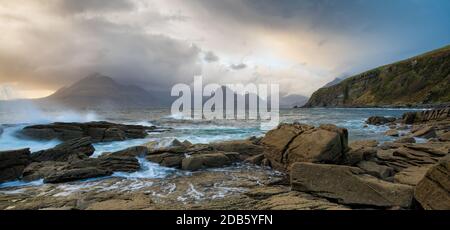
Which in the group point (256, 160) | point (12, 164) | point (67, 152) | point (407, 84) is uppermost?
point (407, 84)

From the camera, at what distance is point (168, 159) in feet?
58.3

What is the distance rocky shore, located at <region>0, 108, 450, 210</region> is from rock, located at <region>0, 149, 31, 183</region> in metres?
0.06

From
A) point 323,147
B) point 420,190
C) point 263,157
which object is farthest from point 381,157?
point 420,190

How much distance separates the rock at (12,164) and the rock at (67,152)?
2.27 m

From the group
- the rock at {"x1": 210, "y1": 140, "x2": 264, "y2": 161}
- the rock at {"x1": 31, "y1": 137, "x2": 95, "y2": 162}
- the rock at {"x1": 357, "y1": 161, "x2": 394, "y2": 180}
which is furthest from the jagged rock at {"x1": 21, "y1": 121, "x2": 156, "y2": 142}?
the rock at {"x1": 357, "y1": 161, "x2": 394, "y2": 180}

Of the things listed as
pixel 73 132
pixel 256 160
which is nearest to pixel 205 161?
pixel 256 160

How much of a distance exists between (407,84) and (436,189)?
16894cm

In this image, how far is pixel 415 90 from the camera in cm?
14062

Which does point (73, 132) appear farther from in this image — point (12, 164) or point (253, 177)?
point (253, 177)

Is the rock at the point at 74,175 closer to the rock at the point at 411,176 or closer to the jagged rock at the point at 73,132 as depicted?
the rock at the point at 411,176

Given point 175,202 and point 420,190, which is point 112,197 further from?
point 420,190

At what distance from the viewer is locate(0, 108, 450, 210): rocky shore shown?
8.97 metres

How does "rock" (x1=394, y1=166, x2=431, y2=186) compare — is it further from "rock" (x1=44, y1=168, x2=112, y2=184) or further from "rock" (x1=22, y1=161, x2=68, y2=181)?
"rock" (x1=22, y1=161, x2=68, y2=181)
